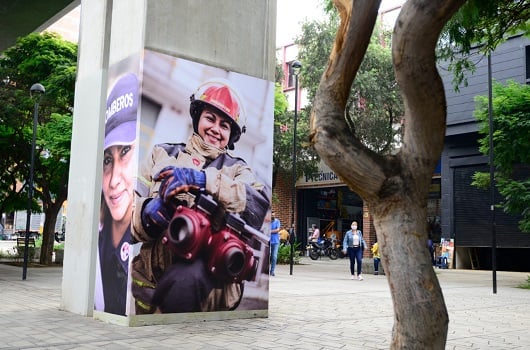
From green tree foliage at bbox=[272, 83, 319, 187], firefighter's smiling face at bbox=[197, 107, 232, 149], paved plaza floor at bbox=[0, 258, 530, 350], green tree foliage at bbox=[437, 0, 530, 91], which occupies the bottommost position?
paved plaza floor at bbox=[0, 258, 530, 350]

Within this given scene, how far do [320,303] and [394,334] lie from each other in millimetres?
7147

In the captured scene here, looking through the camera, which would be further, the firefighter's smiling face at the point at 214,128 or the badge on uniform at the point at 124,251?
the firefighter's smiling face at the point at 214,128

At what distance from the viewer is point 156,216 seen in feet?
26.2

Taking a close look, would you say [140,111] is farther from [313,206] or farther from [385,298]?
[313,206]

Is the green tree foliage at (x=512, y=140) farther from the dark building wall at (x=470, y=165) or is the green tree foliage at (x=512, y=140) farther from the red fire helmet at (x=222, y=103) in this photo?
the red fire helmet at (x=222, y=103)

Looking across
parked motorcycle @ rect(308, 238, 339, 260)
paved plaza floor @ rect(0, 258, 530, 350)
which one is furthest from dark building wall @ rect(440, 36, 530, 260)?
paved plaza floor @ rect(0, 258, 530, 350)

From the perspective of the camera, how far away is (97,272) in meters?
8.66

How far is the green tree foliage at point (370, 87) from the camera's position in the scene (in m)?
25.8

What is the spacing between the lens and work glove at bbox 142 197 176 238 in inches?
312

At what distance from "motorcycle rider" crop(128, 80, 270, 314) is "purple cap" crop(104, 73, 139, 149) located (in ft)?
1.79

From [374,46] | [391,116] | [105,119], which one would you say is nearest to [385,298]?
[105,119]

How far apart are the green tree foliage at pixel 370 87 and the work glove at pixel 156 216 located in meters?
18.5

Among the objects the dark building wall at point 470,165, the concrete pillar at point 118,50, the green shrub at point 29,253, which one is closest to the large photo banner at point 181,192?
the concrete pillar at point 118,50

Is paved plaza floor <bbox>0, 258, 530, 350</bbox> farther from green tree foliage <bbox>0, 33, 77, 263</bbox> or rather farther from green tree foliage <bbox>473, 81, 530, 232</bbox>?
green tree foliage <bbox>0, 33, 77, 263</bbox>
